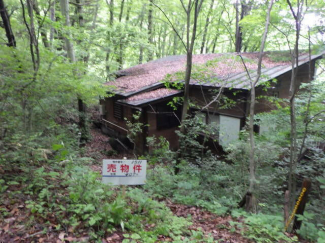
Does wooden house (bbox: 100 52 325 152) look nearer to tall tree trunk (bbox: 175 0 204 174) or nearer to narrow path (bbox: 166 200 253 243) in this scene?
tall tree trunk (bbox: 175 0 204 174)

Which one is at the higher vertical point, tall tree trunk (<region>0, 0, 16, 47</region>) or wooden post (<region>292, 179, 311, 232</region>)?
tall tree trunk (<region>0, 0, 16, 47</region>)

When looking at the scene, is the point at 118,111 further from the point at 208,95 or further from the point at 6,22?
the point at 6,22

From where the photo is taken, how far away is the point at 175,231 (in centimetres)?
356

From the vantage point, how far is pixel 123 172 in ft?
14.0

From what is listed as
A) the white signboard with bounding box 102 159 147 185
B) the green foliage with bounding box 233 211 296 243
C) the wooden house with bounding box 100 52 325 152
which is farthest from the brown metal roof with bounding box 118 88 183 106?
the green foliage with bounding box 233 211 296 243

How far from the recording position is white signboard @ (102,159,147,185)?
13.6 feet

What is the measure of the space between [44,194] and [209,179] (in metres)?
4.50

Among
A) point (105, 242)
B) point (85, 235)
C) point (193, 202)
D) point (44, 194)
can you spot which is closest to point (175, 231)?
point (105, 242)

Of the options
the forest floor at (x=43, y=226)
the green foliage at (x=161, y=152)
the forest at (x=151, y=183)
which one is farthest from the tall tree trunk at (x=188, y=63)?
the forest floor at (x=43, y=226)

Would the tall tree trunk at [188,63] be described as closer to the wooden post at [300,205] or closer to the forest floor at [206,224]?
the forest floor at [206,224]

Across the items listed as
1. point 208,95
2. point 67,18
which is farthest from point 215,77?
point 67,18

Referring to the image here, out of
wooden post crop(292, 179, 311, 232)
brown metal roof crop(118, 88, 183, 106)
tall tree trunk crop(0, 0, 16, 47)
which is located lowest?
wooden post crop(292, 179, 311, 232)

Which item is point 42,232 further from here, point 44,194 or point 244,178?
point 244,178

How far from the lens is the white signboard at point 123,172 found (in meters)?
4.15
